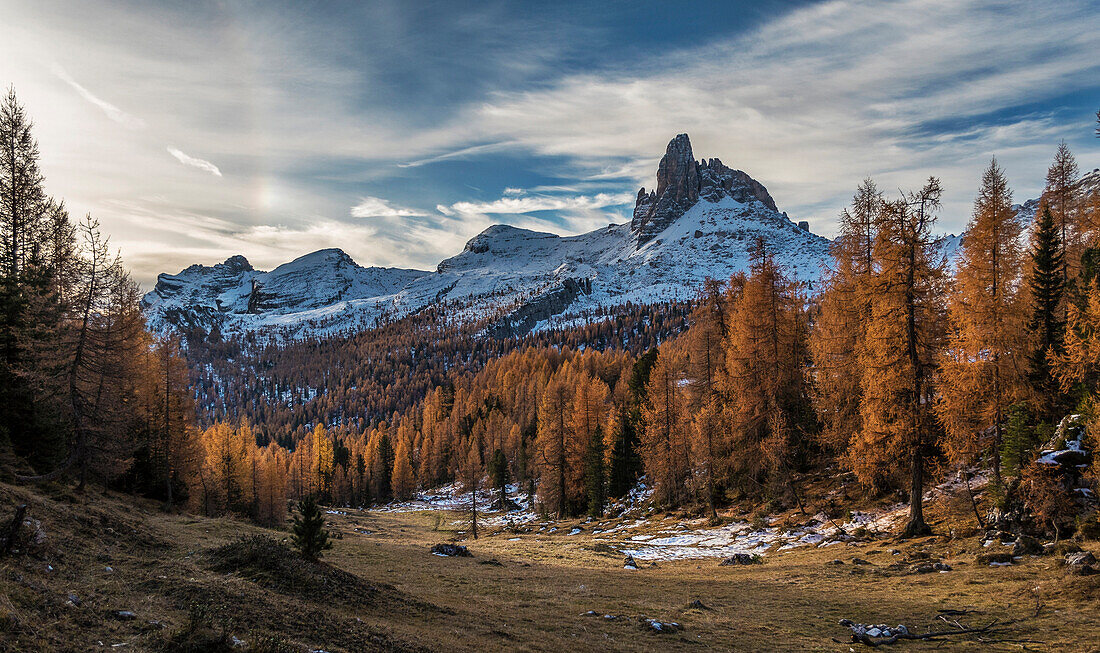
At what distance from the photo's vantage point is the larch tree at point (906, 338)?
23.8 metres

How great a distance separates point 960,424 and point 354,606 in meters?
24.6

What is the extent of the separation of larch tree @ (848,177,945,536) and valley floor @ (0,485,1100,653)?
433cm

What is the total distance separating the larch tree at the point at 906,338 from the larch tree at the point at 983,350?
96 cm

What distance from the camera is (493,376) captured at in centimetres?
15212

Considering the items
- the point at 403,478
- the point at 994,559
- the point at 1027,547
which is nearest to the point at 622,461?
the point at 994,559

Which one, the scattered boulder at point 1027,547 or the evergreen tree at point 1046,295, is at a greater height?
the evergreen tree at point 1046,295

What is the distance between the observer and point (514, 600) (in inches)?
724

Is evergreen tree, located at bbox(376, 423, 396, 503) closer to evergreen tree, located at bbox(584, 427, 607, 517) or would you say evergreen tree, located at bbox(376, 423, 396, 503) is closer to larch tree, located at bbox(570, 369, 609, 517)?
larch tree, located at bbox(570, 369, 609, 517)

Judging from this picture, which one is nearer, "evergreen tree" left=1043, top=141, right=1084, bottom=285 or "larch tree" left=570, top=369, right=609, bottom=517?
"evergreen tree" left=1043, top=141, right=1084, bottom=285

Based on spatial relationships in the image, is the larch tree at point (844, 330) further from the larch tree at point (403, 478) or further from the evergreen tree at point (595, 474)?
the larch tree at point (403, 478)

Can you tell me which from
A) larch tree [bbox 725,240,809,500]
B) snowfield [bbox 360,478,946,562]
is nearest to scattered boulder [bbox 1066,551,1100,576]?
snowfield [bbox 360,478,946,562]

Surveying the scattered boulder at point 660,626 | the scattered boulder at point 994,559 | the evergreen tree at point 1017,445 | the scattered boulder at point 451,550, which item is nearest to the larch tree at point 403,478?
the scattered boulder at point 451,550

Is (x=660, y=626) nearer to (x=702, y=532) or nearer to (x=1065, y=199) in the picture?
(x=702, y=532)

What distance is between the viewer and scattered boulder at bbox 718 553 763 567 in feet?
84.9
